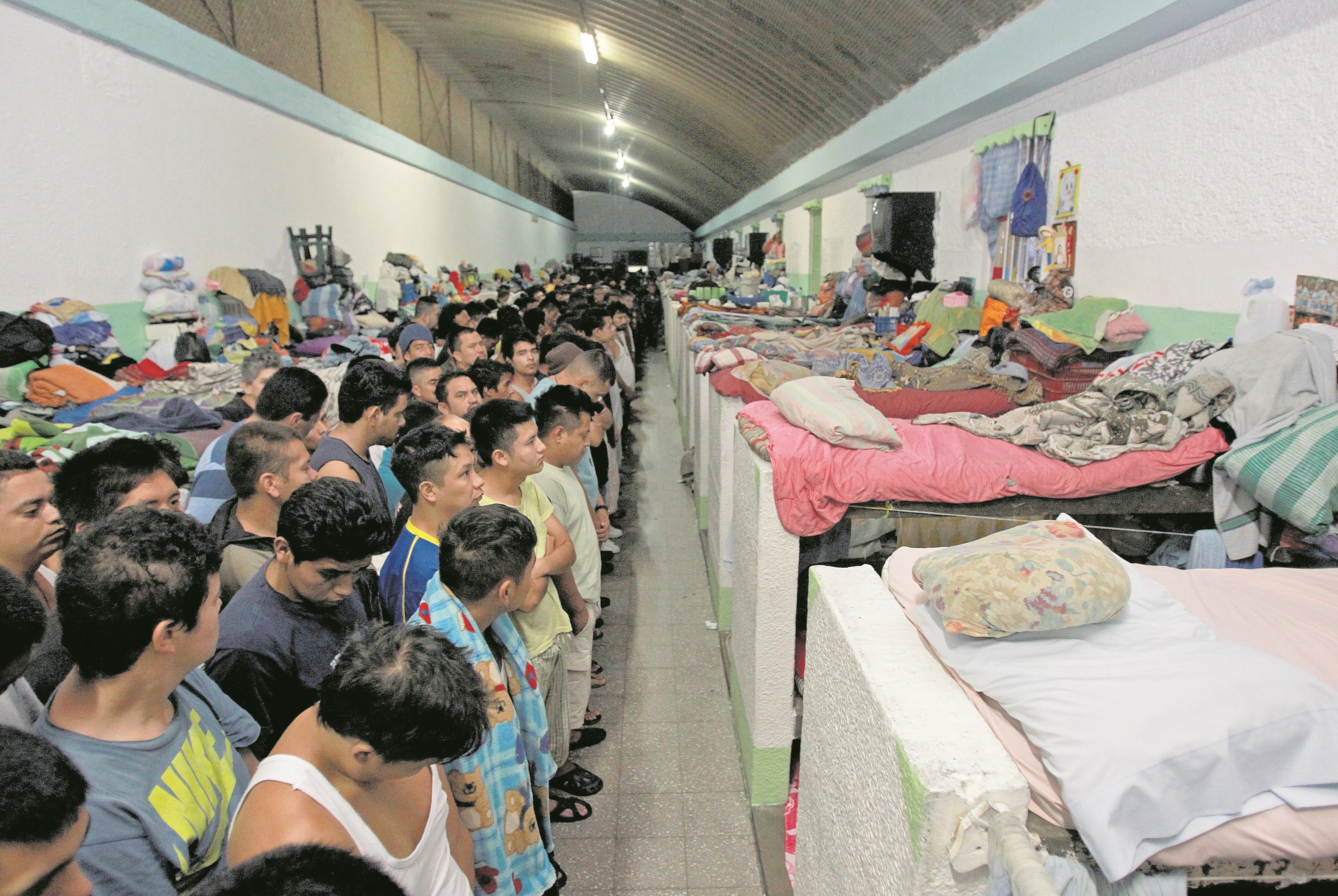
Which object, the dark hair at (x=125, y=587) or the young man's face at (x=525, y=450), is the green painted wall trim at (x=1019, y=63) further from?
the dark hair at (x=125, y=587)

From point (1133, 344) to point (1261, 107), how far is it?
4.13 feet

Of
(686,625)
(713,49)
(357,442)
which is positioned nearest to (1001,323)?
(686,625)

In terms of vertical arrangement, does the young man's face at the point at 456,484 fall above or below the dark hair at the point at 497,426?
below

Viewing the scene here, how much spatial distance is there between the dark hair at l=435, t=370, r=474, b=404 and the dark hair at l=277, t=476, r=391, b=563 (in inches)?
83.5

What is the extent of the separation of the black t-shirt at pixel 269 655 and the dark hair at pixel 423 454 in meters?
0.58

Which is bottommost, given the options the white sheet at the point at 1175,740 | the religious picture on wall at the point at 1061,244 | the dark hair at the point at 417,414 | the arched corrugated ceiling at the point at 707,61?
the white sheet at the point at 1175,740

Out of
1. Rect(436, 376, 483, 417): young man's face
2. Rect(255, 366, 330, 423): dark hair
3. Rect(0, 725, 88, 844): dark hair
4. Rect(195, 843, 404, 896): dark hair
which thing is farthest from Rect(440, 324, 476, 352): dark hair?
Rect(195, 843, 404, 896): dark hair

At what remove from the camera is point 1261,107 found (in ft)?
11.0

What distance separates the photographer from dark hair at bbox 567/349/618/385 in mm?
4480

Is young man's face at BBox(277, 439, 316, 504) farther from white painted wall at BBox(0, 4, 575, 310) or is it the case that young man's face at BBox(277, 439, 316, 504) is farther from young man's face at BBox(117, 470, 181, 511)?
white painted wall at BBox(0, 4, 575, 310)

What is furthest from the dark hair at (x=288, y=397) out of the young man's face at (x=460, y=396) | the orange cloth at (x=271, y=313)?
the orange cloth at (x=271, y=313)

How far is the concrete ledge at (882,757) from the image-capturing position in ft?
3.88

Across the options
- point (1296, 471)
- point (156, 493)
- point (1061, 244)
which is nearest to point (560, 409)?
point (156, 493)

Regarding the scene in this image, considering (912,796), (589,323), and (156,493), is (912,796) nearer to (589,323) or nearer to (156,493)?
(156,493)
